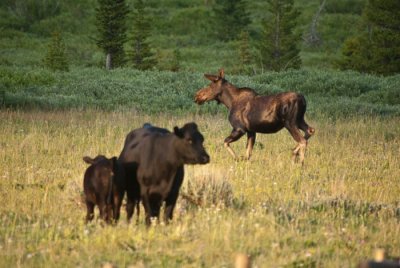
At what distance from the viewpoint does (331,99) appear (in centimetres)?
3034

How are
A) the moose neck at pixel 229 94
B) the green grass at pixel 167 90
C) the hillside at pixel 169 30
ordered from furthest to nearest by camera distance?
the hillside at pixel 169 30
the green grass at pixel 167 90
the moose neck at pixel 229 94

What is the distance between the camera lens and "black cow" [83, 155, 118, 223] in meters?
8.50

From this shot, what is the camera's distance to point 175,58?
50875 mm

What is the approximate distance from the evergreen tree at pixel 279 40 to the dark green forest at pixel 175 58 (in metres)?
0.60

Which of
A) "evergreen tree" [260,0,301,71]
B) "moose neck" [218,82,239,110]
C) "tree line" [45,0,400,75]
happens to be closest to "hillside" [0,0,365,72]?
"tree line" [45,0,400,75]

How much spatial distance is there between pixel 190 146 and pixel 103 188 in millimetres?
1110

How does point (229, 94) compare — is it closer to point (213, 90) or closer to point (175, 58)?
point (213, 90)

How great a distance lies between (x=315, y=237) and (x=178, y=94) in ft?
71.1

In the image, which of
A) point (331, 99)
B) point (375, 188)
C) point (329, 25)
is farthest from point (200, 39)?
point (375, 188)

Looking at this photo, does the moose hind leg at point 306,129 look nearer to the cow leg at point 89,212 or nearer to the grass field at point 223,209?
the grass field at point 223,209

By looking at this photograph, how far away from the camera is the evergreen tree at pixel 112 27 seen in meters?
44.4

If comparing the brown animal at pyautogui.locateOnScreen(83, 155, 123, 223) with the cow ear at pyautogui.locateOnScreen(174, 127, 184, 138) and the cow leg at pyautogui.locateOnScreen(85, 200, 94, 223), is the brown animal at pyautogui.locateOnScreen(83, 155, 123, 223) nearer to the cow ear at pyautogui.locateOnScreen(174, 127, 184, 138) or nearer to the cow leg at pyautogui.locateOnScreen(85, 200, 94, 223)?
the cow leg at pyautogui.locateOnScreen(85, 200, 94, 223)

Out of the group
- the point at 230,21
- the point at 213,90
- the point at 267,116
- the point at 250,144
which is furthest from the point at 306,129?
the point at 230,21

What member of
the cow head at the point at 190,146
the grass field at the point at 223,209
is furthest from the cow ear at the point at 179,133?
the grass field at the point at 223,209
